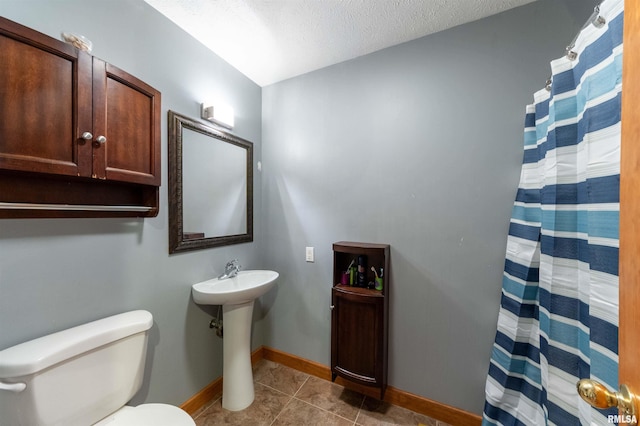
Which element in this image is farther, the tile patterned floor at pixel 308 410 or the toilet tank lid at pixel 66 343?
the tile patterned floor at pixel 308 410

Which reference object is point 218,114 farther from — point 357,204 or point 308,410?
point 308,410

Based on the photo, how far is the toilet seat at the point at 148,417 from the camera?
3.36 feet

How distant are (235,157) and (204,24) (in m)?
0.86

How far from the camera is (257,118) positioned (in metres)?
2.15

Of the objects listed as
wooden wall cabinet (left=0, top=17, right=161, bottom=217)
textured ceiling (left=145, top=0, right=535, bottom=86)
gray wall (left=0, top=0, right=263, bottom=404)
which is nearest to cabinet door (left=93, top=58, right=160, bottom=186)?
wooden wall cabinet (left=0, top=17, right=161, bottom=217)

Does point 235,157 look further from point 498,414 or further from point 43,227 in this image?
point 498,414

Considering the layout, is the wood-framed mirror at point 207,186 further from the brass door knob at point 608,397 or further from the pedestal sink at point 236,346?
the brass door knob at point 608,397

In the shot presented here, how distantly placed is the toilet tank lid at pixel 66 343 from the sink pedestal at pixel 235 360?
0.53 metres

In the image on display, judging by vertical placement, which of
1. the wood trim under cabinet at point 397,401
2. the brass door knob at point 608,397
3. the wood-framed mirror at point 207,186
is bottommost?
the wood trim under cabinet at point 397,401

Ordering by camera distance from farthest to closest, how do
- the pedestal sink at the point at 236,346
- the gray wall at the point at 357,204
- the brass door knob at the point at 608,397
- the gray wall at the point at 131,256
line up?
the pedestal sink at the point at 236,346 → the gray wall at the point at 357,204 → the gray wall at the point at 131,256 → the brass door knob at the point at 608,397

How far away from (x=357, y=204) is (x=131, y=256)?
1437 millimetres

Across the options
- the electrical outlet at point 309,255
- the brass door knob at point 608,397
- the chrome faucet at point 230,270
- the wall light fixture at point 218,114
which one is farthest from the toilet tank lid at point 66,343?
the brass door knob at point 608,397

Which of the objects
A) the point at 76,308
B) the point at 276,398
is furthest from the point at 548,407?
the point at 76,308

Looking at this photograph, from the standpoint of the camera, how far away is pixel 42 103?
35.4 inches
